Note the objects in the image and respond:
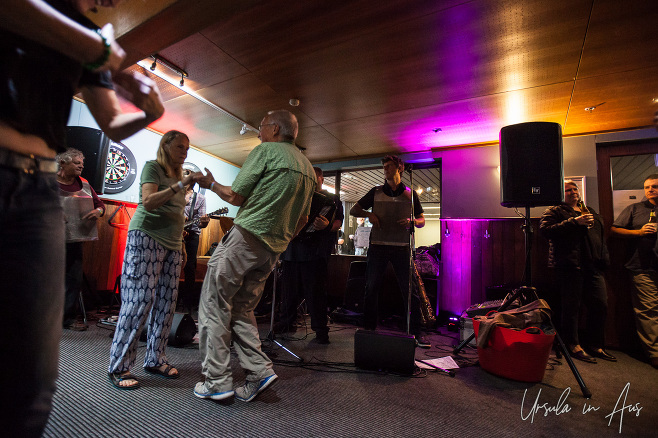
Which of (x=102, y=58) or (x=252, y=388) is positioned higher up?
(x=102, y=58)

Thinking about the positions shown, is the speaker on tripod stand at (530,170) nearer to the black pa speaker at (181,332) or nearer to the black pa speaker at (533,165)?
the black pa speaker at (533,165)

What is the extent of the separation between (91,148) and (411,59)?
12.2 ft

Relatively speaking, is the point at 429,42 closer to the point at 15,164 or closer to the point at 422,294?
the point at 422,294

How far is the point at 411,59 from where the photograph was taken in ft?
10.4

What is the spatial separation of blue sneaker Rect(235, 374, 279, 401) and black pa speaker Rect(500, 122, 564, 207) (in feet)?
8.16

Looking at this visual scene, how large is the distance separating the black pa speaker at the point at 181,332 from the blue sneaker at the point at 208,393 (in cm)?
105

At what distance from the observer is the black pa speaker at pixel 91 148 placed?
11.9 ft

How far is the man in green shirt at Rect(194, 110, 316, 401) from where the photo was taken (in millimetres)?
1750

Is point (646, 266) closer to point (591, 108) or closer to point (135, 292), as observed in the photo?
point (591, 108)

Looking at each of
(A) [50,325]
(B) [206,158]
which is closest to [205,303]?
(A) [50,325]

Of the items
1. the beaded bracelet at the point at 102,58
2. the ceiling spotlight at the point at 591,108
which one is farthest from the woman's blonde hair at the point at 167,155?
the ceiling spotlight at the point at 591,108

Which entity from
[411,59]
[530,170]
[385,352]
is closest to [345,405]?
[385,352]

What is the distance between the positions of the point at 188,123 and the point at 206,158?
156cm

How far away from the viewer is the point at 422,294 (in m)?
3.59
